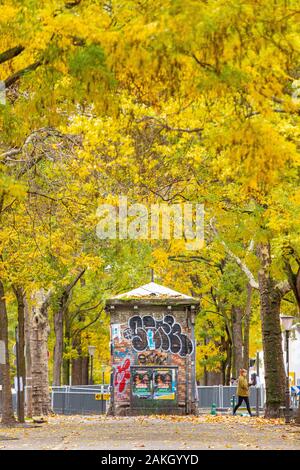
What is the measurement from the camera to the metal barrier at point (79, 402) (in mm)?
40594

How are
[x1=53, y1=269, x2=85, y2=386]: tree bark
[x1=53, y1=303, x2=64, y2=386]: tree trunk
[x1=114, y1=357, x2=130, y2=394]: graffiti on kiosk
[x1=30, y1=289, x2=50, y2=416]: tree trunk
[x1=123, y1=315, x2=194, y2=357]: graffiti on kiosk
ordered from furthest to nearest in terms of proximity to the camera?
[x1=53, y1=303, x2=64, y2=386]: tree trunk
[x1=53, y1=269, x2=85, y2=386]: tree bark
[x1=30, y1=289, x2=50, y2=416]: tree trunk
[x1=123, y1=315, x2=194, y2=357]: graffiti on kiosk
[x1=114, y1=357, x2=130, y2=394]: graffiti on kiosk

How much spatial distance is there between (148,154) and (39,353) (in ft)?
44.6

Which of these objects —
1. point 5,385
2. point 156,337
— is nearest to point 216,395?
point 156,337

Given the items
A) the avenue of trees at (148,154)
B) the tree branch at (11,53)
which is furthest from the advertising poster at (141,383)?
the tree branch at (11,53)

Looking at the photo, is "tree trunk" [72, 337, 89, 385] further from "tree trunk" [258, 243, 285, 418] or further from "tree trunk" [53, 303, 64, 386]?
"tree trunk" [258, 243, 285, 418]

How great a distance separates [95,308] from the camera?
175ft

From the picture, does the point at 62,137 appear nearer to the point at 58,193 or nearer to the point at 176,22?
the point at 58,193

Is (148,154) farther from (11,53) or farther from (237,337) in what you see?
(237,337)

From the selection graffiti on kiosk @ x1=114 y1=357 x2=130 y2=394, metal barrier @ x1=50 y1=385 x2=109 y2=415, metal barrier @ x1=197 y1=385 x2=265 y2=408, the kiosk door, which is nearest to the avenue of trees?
metal barrier @ x1=197 y1=385 x2=265 y2=408

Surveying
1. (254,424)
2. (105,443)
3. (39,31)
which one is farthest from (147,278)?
(39,31)

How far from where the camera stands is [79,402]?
1603 inches

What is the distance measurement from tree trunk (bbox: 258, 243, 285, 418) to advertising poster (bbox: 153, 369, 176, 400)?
440cm

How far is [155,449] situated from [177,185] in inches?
423

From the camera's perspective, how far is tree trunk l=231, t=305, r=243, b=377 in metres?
46.1
